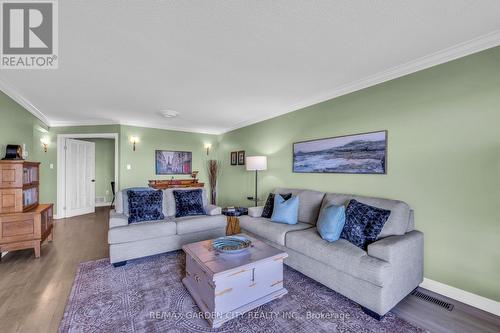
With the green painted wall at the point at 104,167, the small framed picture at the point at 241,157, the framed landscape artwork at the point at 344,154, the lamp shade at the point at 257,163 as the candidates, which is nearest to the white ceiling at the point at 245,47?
the framed landscape artwork at the point at 344,154

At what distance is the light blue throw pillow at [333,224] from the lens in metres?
2.28

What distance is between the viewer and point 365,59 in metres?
2.28

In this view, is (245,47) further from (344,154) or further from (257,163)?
(257,163)

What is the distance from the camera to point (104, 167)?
7012 mm

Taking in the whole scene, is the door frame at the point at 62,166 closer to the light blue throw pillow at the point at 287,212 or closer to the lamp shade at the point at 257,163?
the lamp shade at the point at 257,163

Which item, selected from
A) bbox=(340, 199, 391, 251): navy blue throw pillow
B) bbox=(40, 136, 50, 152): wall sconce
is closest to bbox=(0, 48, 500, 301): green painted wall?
bbox=(340, 199, 391, 251): navy blue throw pillow

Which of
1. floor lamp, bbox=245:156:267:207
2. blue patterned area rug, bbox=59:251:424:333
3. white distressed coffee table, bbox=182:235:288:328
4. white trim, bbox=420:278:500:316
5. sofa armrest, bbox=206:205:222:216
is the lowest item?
blue patterned area rug, bbox=59:251:424:333

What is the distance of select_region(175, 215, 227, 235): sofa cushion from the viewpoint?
309 cm

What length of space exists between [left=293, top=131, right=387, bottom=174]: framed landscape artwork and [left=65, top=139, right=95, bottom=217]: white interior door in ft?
18.1

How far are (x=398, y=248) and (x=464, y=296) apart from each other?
0.84 m

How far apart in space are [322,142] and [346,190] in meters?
0.81

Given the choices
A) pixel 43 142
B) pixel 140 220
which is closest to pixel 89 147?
pixel 43 142

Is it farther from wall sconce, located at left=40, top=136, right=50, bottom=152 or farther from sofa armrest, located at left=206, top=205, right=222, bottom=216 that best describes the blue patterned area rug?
wall sconce, located at left=40, top=136, right=50, bottom=152

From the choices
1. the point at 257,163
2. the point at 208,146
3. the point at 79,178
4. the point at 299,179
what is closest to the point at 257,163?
the point at 257,163
